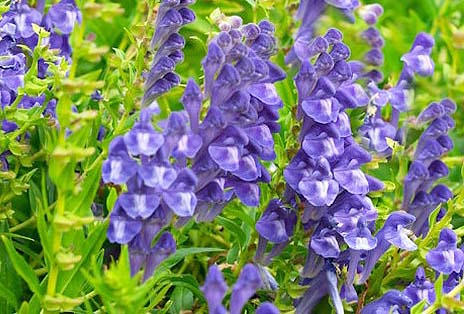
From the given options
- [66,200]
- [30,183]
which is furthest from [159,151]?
[30,183]

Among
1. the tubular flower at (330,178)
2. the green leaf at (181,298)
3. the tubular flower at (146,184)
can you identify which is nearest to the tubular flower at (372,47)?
the tubular flower at (330,178)

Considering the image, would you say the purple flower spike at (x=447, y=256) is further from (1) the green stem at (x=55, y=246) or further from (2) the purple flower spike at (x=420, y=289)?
(1) the green stem at (x=55, y=246)

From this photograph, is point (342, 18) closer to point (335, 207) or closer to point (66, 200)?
point (335, 207)

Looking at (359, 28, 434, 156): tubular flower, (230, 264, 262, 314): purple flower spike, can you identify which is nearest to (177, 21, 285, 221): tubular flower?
(230, 264, 262, 314): purple flower spike

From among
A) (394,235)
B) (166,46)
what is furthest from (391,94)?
(166,46)

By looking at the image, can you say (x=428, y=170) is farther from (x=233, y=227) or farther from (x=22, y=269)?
(x=22, y=269)

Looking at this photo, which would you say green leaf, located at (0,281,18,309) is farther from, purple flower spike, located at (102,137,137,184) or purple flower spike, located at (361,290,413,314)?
purple flower spike, located at (361,290,413,314)
